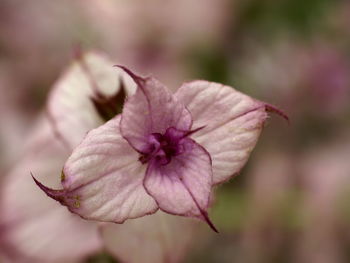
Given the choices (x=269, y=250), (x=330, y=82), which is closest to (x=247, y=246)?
(x=269, y=250)

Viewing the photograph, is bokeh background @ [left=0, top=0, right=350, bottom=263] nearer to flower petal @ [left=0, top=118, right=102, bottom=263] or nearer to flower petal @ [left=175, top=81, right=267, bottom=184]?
flower petal @ [left=0, top=118, right=102, bottom=263]

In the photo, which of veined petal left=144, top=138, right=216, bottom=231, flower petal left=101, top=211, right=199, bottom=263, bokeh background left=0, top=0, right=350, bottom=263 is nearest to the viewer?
veined petal left=144, top=138, right=216, bottom=231

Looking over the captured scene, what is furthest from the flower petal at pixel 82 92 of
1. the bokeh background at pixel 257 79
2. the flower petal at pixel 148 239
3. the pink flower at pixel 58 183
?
the bokeh background at pixel 257 79

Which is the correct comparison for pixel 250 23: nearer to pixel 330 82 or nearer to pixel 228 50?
pixel 228 50

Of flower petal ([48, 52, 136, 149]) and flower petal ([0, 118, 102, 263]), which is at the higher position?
flower petal ([48, 52, 136, 149])

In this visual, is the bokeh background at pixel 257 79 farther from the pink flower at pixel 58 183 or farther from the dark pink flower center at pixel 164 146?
the dark pink flower center at pixel 164 146

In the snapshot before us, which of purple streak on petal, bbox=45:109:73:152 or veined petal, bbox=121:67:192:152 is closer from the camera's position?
veined petal, bbox=121:67:192:152

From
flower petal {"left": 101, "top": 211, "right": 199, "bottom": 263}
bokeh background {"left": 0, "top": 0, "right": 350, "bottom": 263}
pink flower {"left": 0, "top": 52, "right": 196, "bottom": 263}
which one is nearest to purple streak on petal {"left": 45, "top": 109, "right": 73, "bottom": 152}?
pink flower {"left": 0, "top": 52, "right": 196, "bottom": 263}
